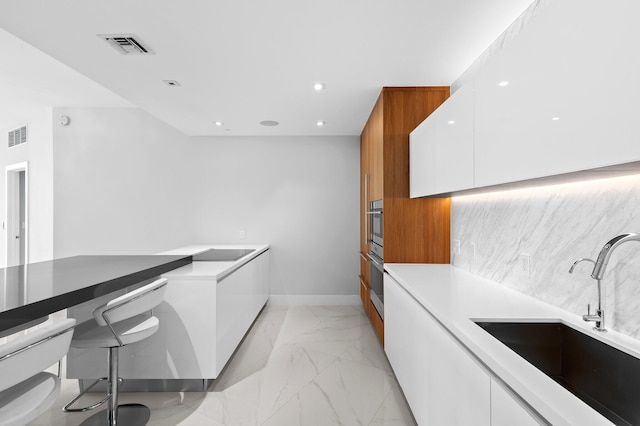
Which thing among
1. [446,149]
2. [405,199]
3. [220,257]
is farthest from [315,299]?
[446,149]

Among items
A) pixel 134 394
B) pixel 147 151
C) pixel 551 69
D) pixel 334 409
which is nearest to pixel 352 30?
pixel 551 69

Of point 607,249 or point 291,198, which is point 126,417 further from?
point 291,198

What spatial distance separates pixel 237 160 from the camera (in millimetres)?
4695

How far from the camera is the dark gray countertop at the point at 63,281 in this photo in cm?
127

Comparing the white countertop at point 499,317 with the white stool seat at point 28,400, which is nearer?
the white countertop at point 499,317

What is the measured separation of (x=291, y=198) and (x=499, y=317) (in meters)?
3.59

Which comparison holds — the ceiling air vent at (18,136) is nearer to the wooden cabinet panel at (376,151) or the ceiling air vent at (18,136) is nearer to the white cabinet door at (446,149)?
the wooden cabinet panel at (376,151)

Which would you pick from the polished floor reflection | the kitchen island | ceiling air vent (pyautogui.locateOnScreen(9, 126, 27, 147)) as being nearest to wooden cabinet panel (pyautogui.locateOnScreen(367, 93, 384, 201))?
the polished floor reflection

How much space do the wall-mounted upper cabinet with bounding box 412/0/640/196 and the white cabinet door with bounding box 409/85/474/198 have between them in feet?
0.49

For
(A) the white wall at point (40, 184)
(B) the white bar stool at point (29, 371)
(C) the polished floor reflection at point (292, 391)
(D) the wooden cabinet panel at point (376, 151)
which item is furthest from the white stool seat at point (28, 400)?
(A) the white wall at point (40, 184)

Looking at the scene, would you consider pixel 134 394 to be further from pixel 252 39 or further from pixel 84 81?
pixel 84 81

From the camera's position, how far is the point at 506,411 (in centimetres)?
91

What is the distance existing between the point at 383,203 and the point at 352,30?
1363mm

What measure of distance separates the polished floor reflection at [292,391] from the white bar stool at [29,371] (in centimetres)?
99
